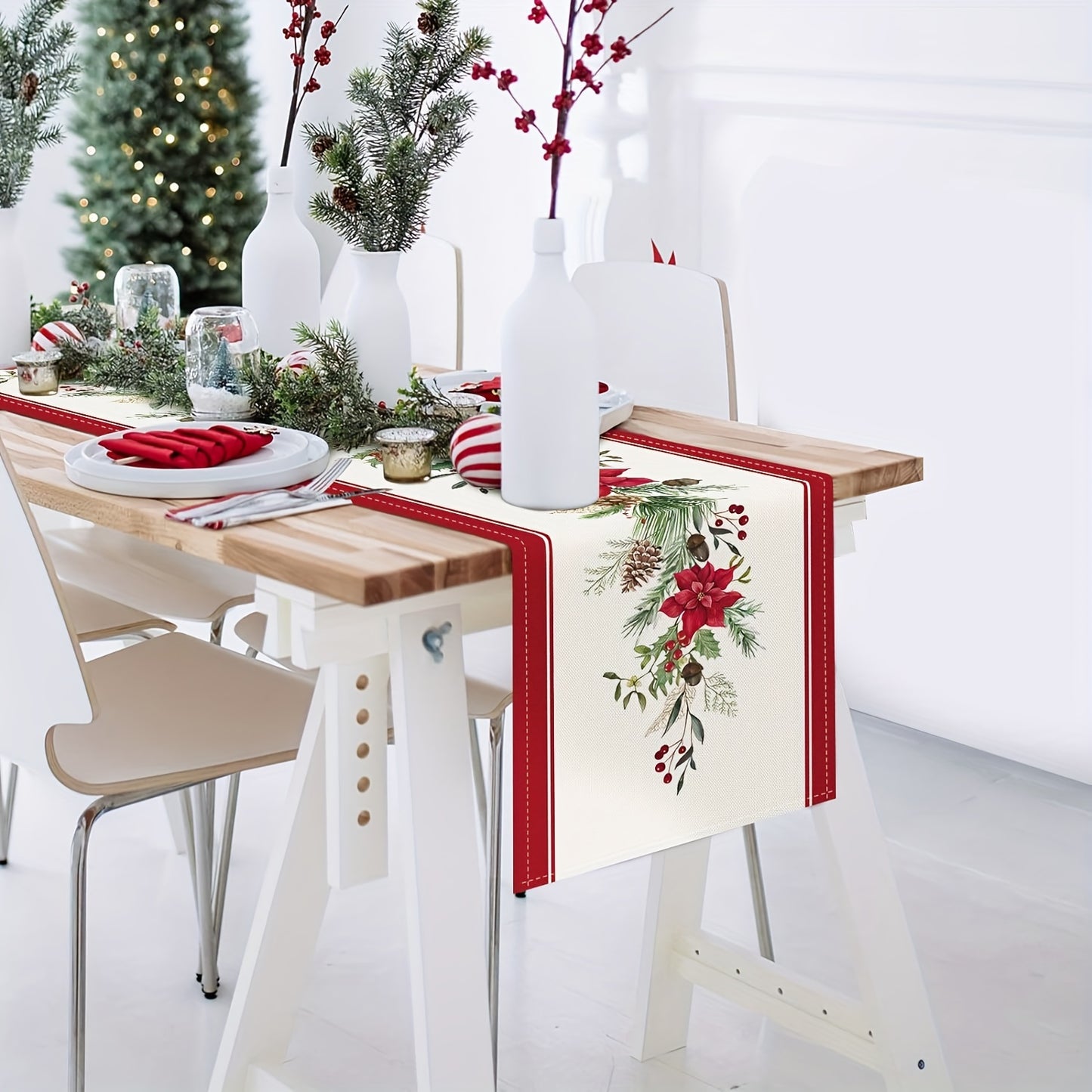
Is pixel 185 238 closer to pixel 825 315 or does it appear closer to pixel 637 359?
pixel 825 315

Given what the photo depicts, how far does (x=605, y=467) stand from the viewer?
1.67m

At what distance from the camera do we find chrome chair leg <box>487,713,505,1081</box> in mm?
1874

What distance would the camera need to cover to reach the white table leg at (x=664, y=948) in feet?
6.27

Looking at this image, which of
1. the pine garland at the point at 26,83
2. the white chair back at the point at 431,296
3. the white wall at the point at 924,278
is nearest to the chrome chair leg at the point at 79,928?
the pine garland at the point at 26,83

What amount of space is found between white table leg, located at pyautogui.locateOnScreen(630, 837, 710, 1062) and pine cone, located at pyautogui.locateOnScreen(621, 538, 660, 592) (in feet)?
1.90

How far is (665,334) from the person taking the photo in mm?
2393

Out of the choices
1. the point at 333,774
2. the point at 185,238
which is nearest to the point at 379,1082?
the point at 333,774

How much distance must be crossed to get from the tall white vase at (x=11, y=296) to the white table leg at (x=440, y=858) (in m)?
1.22

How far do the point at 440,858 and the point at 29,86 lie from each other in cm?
140

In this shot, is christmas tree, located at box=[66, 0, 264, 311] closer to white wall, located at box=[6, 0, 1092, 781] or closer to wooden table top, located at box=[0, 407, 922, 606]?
white wall, located at box=[6, 0, 1092, 781]

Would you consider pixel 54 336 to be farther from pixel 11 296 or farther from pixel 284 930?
pixel 284 930

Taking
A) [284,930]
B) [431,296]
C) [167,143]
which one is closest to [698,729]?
[284,930]

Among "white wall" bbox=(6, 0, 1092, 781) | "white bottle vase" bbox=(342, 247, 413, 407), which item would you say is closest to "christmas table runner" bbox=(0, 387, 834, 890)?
"white bottle vase" bbox=(342, 247, 413, 407)

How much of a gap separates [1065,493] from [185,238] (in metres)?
3.42
